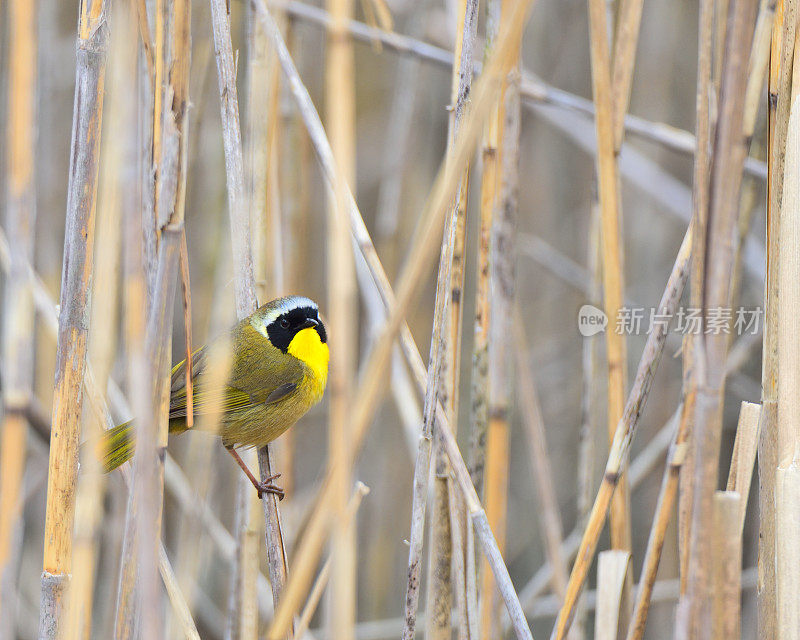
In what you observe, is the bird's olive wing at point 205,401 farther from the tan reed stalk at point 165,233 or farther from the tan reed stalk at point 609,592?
the tan reed stalk at point 609,592

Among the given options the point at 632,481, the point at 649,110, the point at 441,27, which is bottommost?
the point at 632,481

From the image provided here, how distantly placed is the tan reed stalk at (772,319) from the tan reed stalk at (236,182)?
74 cm

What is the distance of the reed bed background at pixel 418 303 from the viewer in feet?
3.04

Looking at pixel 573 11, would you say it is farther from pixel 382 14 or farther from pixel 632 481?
pixel 632 481

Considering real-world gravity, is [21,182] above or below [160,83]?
below

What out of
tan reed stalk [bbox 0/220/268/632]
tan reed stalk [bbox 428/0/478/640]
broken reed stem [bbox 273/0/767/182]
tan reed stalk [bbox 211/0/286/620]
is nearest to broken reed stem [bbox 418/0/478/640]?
tan reed stalk [bbox 428/0/478/640]

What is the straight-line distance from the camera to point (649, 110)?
9.61 ft

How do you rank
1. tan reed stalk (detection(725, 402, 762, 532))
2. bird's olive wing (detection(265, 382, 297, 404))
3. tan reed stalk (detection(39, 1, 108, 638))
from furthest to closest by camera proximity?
bird's olive wing (detection(265, 382, 297, 404)) → tan reed stalk (detection(725, 402, 762, 532)) → tan reed stalk (detection(39, 1, 108, 638))

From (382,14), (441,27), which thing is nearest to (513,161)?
(382,14)

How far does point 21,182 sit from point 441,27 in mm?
2109

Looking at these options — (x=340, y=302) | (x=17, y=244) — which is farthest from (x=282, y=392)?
(x=340, y=302)

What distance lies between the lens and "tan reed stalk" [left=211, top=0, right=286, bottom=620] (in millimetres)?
1266

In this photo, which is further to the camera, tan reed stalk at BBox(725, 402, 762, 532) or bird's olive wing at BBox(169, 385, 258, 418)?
bird's olive wing at BBox(169, 385, 258, 418)

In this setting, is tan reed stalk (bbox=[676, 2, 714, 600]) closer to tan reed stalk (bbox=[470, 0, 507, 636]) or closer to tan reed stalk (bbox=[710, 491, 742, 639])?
tan reed stalk (bbox=[710, 491, 742, 639])
